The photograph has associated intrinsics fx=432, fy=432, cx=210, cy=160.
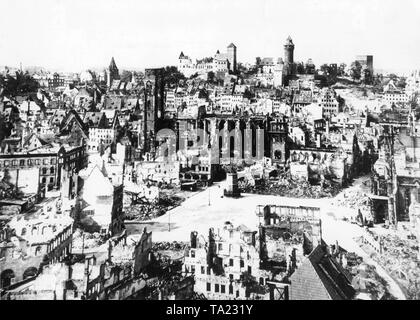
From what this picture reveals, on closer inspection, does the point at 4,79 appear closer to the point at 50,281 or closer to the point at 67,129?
the point at 67,129

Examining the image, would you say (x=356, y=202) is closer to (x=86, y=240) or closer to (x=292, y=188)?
(x=292, y=188)

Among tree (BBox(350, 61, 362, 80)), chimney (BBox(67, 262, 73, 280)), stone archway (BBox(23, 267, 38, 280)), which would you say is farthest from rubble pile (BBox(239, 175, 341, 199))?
stone archway (BBox(23, 267, 38, 280))

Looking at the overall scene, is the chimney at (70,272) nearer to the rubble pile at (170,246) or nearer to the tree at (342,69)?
the rubble pile at (170,246)

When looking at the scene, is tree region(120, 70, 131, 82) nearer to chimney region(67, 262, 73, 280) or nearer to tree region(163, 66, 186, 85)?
tree region(163, 66, 186, 85)

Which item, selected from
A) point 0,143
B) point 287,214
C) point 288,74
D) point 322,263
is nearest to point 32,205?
point 0,143

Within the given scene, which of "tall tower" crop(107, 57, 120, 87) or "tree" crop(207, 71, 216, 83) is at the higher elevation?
"tree" crop(207, 71, 216, 83)
